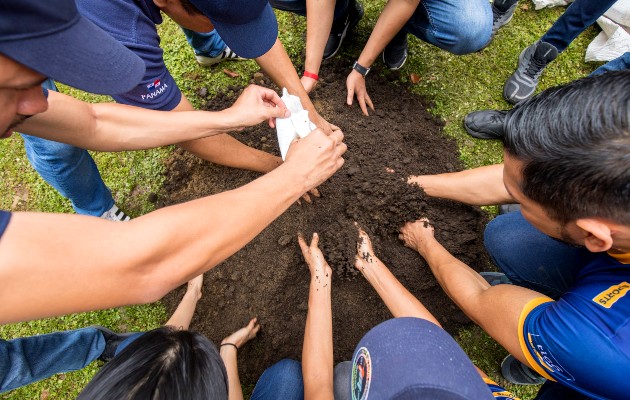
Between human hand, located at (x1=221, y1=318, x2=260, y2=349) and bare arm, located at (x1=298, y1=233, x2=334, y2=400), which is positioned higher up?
bare arm, located at (x1=298, y1=233, x2=334, y2=400)

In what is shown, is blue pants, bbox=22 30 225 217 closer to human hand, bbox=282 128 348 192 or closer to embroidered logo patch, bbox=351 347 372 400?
human hand, bbox=282 128 348 192

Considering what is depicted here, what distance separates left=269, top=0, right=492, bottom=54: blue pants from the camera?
8.09ft

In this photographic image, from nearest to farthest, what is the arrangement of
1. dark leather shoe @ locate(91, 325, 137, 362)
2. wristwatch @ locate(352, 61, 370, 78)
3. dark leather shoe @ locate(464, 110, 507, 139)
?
dark leather shoe @ locate(91, 325, 137, 362) → wristwatch @ locate(352, 61, 370, 78) → dark leather shoe @ locate(464, 110, 507, 139)

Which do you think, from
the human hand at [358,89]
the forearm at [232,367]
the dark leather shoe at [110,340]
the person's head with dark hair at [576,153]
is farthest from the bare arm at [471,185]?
the dark leather shoe at [110,340]

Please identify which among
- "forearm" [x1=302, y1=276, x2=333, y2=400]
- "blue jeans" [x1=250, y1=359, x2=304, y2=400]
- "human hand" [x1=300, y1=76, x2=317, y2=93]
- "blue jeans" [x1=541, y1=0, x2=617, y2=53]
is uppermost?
"blue jeans" [x1=541, y1=0, x2=617, y2=53]

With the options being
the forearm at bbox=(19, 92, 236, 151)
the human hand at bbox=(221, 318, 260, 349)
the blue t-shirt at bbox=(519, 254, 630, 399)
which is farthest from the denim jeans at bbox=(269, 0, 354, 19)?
the blue t-shirt at bbox=(519, 254, 630, 399)

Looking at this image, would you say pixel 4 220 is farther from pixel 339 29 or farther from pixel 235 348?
pixel 339 29

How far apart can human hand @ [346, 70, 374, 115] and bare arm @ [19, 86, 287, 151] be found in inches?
35.5

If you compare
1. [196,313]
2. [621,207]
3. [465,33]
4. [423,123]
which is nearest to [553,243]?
[621,207]

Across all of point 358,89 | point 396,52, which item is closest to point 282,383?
point 358,89

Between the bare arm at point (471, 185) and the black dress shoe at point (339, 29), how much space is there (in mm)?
1244

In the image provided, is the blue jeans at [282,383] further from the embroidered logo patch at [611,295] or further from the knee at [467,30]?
the knee at [467,30]

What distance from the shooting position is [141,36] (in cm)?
166

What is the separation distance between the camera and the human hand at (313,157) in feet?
5.15
